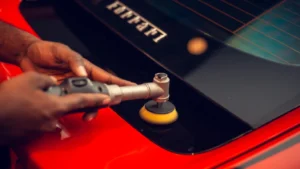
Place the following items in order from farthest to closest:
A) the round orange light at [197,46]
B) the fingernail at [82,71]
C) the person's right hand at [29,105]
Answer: the round orange light at [197,46], the fingernail at [82,71], the person's right hand at [29,105]

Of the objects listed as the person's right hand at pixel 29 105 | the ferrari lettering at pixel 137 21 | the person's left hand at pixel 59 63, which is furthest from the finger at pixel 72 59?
the ferrari lettering at pixel 137 21

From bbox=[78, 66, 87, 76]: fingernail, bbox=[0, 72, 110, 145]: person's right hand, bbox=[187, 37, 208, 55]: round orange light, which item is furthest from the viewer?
bbox=[187, 37, 208, 55]: round orange light

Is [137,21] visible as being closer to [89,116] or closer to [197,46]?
[197,46]

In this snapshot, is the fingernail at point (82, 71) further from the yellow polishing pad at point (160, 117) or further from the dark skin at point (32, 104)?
the yellow polishing pad at point (160, 117)

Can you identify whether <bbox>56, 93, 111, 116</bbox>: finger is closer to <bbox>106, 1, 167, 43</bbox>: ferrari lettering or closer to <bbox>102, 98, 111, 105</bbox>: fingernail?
<bbox>102, 98, 111, 105</bbox>: fingernail

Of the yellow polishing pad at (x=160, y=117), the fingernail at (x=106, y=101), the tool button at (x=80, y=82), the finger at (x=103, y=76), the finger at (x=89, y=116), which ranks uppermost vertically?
the tool button at (x=80, y=82)

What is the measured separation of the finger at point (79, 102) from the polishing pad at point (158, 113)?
114 mm

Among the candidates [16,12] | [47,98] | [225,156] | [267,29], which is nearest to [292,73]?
[267,29]

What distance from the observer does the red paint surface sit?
0.80 metres

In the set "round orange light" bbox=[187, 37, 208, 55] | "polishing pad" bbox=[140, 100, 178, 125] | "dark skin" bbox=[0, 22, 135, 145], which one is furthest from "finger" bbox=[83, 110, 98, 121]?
"round orange light" bbox=[187, 37, 208, 55]

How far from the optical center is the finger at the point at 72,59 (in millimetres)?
897

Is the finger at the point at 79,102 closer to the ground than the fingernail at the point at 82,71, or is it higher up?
higher up

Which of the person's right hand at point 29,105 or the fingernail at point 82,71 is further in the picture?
the fingernail at point 82,71

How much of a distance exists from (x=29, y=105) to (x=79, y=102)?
80 millimetres
